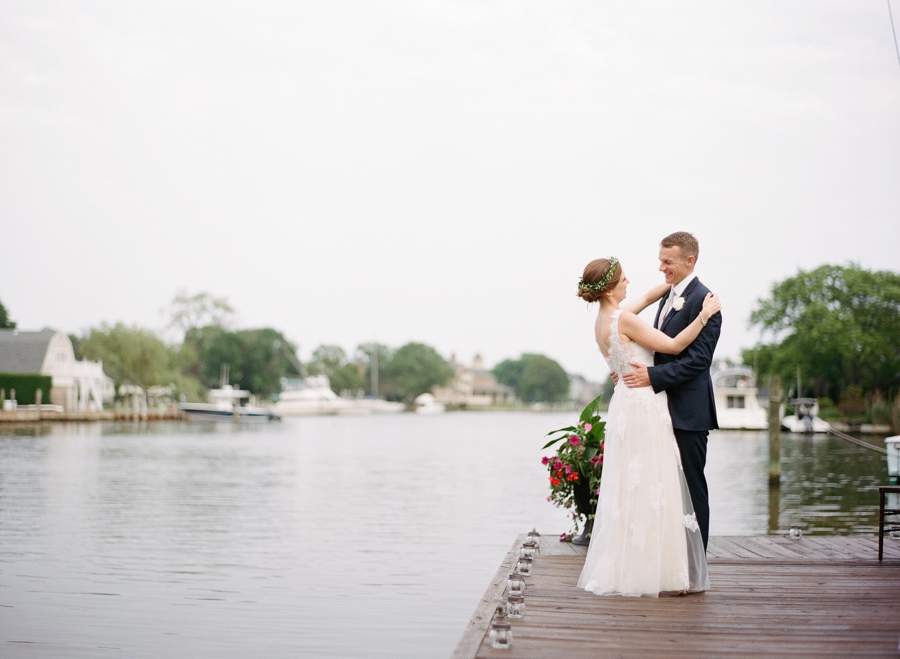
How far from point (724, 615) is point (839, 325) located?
57093 millimetres

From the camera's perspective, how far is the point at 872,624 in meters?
5.09

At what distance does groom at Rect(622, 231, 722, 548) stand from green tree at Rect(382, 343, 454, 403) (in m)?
154

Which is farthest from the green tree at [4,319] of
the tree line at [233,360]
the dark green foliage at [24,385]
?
the dark green foliage at [24,385]

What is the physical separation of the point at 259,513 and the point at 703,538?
12.9 meters

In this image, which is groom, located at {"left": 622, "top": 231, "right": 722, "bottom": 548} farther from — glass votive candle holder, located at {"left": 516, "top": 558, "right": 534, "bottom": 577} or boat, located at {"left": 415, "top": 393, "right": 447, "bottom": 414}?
boat, located at {"left": 415, "top": 393, "right": 447, "bottom": 414}

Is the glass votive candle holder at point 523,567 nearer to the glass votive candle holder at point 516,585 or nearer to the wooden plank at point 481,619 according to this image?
the wooden plank at point 481,619

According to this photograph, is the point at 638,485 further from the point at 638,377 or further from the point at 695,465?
the point at 638,377

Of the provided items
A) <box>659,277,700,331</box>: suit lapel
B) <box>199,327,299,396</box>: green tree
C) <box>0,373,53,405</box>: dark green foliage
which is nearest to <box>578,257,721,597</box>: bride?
<box>659,277,700,331</box>: suit lapel

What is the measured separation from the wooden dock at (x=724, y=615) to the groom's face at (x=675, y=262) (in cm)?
210

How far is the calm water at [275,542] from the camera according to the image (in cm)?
840

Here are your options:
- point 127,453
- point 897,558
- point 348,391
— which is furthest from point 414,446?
point 348,391

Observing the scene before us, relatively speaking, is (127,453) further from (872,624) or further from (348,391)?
(348,391)

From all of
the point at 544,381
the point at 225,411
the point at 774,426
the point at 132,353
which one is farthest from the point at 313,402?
the point at 774,426

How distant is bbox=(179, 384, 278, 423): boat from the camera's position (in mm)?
84312
